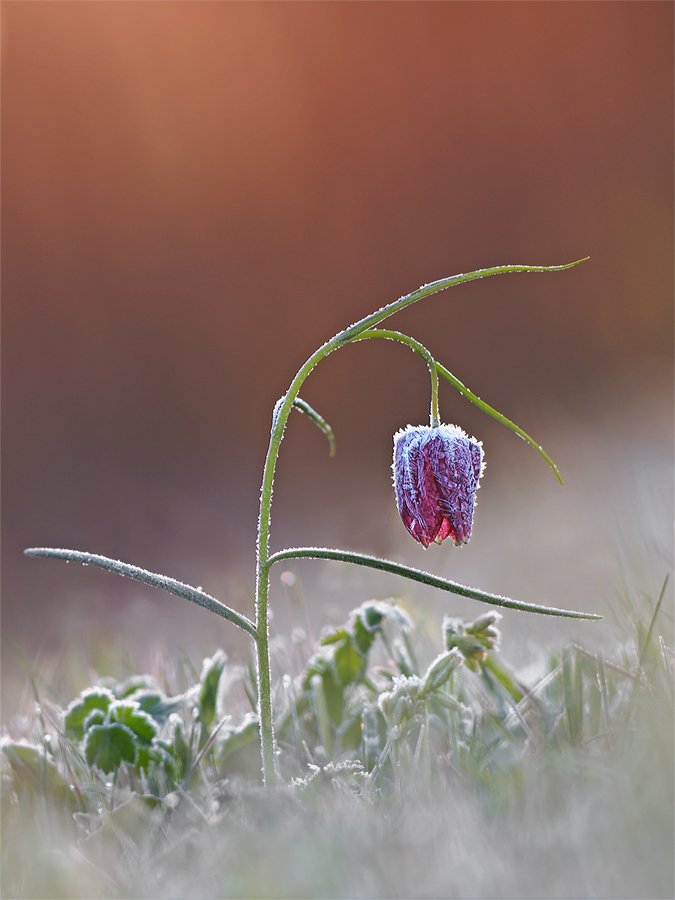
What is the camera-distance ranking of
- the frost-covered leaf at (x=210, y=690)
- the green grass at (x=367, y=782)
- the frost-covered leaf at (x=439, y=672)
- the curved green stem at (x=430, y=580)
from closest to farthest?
the green grass at (x=367, y=782), the curved green stem at (x=430, y=580), the frost-covered leaf at (x=439, y=672), the frost-covered leaf at (x=210, y=690)

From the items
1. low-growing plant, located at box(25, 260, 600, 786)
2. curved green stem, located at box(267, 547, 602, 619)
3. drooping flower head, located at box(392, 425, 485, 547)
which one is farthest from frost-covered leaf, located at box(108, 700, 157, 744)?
drooping flower head, located at box(392, 425, 485, 547)

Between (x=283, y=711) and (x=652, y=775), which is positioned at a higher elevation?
(x=652, y=775)

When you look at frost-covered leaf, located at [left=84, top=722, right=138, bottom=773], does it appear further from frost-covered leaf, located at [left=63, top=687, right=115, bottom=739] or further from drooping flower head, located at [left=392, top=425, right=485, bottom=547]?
drooping flower head, located at [left=392, top=425, right=485, bottom=547]

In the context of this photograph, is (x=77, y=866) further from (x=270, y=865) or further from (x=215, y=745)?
(x=215, y=745)

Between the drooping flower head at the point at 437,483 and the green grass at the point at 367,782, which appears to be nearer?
the green grass at the point at 367,782

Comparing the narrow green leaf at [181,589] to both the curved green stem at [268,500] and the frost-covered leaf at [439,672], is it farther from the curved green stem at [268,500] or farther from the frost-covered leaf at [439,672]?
the frost-covered leaf at [439,672]

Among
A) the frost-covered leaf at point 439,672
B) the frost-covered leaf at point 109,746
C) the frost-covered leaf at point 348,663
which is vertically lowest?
the frost-covered leaf at point 109,746

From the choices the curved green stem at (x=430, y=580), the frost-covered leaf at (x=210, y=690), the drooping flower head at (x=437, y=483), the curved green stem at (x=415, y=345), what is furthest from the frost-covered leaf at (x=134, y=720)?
the curved green stem at (x=415, y=345)

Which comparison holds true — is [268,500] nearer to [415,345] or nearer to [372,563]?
[372,563]

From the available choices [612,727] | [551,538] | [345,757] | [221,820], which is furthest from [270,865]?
[551,538]
